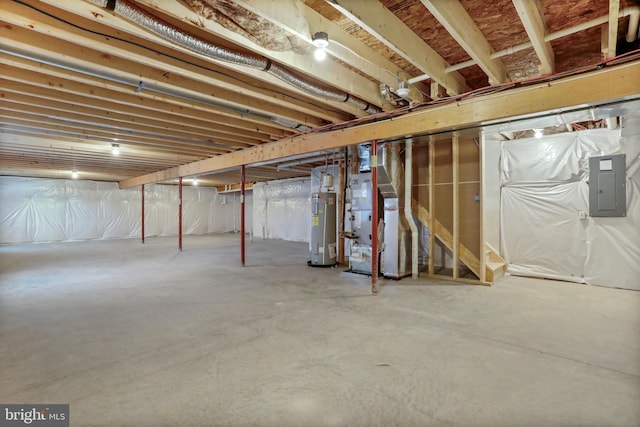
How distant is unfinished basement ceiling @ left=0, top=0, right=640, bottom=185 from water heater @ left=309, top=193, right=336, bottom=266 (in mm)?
1593

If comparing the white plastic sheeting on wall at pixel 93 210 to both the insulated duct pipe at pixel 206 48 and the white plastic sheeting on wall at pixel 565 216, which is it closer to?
the white plastic sheeting on wall at pixel 565 216

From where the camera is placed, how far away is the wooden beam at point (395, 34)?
1.92 m

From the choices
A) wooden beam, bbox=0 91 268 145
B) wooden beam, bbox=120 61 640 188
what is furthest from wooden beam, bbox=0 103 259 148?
wooden beam, bbox=120 61 640 188

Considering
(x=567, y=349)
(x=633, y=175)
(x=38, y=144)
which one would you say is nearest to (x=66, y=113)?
(x=38, y=144)

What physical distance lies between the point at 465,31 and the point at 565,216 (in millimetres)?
3609

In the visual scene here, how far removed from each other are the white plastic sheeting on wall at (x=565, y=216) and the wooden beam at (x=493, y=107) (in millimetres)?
2194

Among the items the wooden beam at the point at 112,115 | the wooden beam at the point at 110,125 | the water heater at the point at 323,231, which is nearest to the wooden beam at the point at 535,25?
the water heater at the point at 323,231

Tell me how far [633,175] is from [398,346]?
404cm

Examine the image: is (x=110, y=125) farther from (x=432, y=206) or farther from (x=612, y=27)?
(x=612, y=27)

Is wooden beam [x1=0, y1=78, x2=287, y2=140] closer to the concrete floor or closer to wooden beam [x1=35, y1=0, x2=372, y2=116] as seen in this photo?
wooden beam [x1=35, y1=0, x2=372, y2=116]

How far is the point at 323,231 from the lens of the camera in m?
5.55

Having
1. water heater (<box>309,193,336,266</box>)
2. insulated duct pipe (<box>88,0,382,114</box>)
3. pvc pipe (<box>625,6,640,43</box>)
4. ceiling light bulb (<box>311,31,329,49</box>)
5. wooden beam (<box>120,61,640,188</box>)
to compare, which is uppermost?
pvc pipe (<box>625,6,640,43</box>)

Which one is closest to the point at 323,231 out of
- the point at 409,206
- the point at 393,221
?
the point at 393,221

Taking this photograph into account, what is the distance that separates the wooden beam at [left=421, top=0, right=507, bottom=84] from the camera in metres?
1.94
